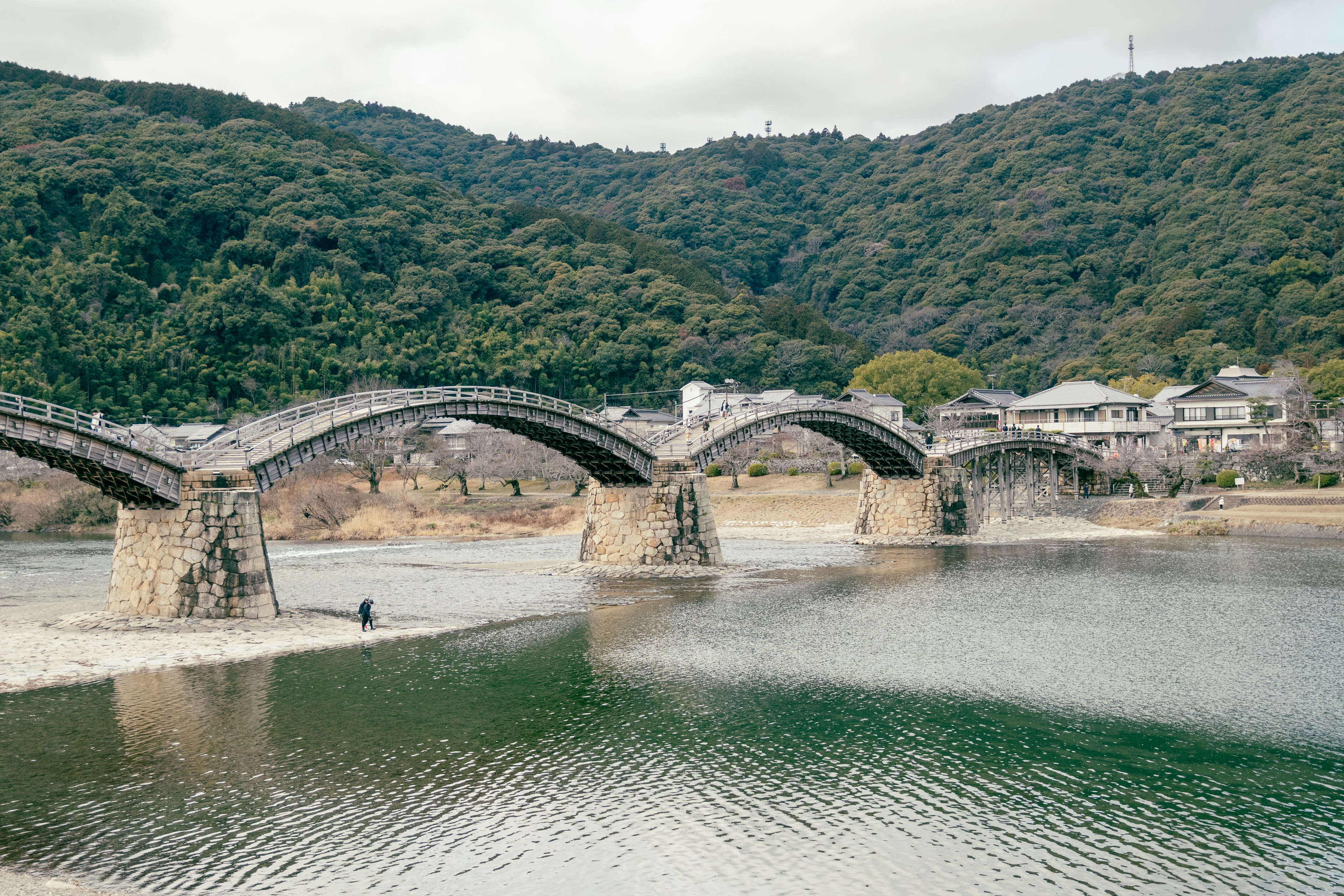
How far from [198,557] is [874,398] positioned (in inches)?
2495

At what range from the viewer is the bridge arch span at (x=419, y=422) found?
26234 mm

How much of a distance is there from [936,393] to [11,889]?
80.6 meters

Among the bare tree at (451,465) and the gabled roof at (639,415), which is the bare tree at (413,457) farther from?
the gabled roof at (639,415)

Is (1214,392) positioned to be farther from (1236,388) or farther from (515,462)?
(515,462)

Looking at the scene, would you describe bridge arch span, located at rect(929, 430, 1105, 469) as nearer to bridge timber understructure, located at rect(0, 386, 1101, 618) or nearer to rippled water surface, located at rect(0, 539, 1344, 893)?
bridge timber understructure, located at rect(0, 386, 1101, 618)

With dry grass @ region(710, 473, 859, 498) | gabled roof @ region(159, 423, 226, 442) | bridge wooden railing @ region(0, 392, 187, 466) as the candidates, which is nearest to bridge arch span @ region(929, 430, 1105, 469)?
dry grass @ region(710, 473, 859, 498)

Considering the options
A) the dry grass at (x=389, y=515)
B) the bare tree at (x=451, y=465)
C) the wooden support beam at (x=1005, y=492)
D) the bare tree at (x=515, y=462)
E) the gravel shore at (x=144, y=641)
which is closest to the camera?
the gravel shore at (x=144, y=641)

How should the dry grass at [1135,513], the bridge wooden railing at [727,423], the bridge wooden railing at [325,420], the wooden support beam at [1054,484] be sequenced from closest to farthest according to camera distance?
the bridge wooden railing at [325,420] < the bridge wooden railing at [727,423] < the dry grass at [1135,513] < the wooden support beam at [1054,484]

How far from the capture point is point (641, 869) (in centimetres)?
1159

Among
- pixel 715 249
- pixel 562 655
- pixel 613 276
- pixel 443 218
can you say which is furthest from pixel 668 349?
pixel 562 655

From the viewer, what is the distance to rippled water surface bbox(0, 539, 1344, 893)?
1158 centimetres

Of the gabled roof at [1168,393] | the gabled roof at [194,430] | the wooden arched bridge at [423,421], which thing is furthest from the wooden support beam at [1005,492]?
the gabled roof at [194,430]

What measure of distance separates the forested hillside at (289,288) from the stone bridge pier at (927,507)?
42.1m

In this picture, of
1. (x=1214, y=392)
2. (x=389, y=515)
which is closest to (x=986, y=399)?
(x=1214, y=392)
